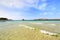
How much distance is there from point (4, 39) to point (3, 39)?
9cm

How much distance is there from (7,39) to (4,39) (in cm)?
28

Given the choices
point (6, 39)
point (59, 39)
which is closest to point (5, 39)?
point (6, 39)

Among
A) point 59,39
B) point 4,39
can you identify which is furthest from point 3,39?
point 59,39

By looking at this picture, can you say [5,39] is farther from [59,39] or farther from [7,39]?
[59,39]

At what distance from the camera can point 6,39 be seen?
9070mm

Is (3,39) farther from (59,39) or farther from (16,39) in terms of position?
(59,39)

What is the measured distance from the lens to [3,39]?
9094 millimetres

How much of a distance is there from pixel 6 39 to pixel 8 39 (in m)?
0.18

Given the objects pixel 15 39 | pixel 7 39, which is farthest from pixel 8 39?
pixel 15 39

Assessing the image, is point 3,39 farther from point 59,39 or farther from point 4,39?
point 59,39

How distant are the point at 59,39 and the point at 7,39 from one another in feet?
15.4

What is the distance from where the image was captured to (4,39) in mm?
9094

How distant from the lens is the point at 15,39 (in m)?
9.06

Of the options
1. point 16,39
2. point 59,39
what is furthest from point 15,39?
point 59,39
